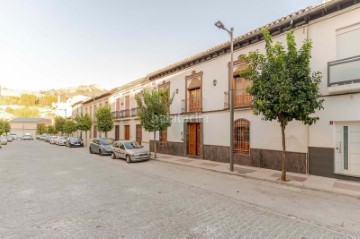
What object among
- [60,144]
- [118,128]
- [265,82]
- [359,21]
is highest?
[359,21]

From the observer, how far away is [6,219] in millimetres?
4996

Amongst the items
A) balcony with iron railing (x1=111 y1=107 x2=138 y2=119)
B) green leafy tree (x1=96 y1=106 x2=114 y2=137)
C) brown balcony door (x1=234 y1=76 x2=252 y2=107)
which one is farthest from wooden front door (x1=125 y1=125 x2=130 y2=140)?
brown balcony door (x1=234 y1=76 x2=252 y2=107)

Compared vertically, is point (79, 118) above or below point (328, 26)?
below

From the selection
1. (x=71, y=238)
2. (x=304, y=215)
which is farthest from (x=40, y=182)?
(x=304, y=215)

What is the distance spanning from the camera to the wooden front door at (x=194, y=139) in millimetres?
15633

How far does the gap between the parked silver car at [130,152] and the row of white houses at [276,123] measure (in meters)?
3.40

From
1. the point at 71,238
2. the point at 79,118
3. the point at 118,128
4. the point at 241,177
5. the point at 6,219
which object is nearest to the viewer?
the point at 71,238

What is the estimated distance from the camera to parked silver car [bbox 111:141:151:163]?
547 inches

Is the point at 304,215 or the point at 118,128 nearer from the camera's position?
the point at 304,215

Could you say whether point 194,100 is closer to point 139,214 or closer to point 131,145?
point 131,145

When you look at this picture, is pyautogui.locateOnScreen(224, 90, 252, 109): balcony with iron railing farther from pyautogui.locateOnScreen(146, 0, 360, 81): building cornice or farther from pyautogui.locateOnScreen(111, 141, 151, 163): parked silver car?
pyautogui.locateOnScreen(111, 141, 151, 163): parked silver car

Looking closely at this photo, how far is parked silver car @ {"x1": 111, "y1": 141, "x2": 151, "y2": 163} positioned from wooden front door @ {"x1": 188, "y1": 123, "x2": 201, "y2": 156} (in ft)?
10.8

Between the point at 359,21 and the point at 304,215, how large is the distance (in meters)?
8.03

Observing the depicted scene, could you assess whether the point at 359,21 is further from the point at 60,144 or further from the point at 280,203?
the point at 60,144
